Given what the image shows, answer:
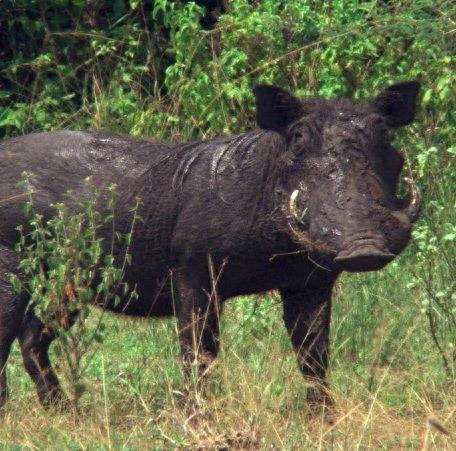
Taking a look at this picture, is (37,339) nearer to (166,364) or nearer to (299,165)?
(166,364)

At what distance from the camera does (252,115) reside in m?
8.36

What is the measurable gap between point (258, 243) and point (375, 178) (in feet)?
1.76

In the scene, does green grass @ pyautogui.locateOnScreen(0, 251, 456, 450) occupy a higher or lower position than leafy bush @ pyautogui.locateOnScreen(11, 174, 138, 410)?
lower

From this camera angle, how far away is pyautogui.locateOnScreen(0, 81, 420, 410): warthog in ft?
17.8

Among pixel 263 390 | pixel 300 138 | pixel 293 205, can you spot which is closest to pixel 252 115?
pixel 300 138

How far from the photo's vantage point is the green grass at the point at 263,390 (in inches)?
189

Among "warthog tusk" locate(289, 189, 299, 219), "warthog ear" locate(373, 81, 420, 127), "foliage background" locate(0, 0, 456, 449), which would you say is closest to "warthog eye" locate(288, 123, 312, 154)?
"warthog tusk" locate(289, 189, 299, 219)

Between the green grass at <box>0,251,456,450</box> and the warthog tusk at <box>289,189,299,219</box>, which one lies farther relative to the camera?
the warthog tusk at <box>289,189,299,219</box>

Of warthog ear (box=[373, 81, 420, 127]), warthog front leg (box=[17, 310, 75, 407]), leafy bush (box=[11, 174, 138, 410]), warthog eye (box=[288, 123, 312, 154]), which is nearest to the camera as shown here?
leafy bush (box=[11, 174, 138, 410])

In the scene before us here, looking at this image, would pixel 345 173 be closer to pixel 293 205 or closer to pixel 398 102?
pixel 293 205

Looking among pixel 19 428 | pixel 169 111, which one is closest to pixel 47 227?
pixel 19 428

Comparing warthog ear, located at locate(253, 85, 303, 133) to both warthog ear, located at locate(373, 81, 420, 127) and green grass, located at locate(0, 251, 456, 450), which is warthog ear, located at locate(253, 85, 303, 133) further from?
green grass, located at locate(0, 251, 456, 450)

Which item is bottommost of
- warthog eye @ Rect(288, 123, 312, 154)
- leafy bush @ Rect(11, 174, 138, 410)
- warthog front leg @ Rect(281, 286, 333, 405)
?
warthog front leg @ Rect(281, 286, 333, 405)

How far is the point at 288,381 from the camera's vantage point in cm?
550
